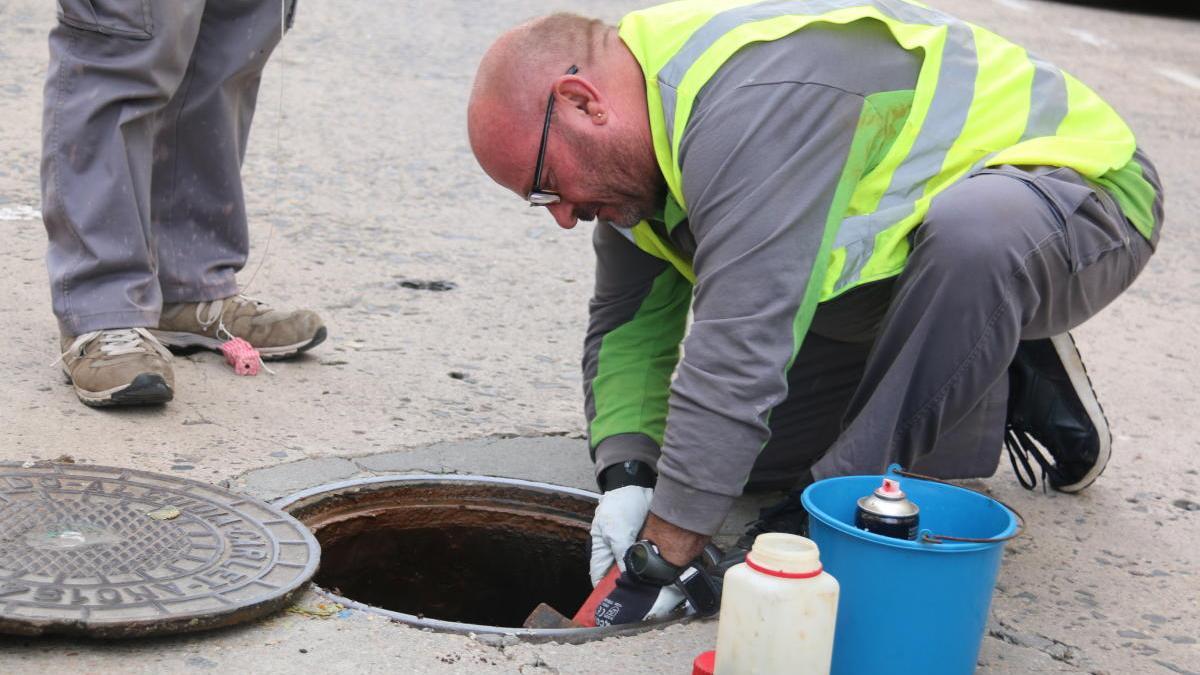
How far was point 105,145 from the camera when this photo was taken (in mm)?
2814

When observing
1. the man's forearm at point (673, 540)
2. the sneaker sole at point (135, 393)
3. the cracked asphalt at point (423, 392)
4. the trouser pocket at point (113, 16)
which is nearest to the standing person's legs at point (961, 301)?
the man's forearm at point (673, 540)

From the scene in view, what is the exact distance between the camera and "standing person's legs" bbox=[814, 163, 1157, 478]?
7.32ft

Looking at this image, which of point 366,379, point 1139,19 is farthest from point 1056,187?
point 1139,19

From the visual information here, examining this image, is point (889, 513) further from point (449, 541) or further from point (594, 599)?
point (449, 541)

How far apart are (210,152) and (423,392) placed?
708 mm

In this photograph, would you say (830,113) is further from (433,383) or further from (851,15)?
(433,383)

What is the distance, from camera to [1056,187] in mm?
2363

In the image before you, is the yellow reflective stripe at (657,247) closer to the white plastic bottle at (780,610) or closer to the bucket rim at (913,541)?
the bucket rim at (913,541)

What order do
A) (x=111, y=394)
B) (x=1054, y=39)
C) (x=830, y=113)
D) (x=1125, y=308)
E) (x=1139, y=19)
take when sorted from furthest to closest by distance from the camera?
(x=1139, y=19) → (x=1054, y=39) → (x=1125, y=308) → (x=111, y=394) → (x=830, y=113)

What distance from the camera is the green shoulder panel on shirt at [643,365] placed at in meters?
2.64

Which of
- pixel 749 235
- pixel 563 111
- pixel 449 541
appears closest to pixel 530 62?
pixel 563 111

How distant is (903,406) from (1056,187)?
1.50 ft

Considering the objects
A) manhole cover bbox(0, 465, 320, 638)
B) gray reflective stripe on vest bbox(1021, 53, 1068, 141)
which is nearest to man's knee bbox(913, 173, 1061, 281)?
gray reflective stripe on vest bbox(1021, 53, 1068, 141)

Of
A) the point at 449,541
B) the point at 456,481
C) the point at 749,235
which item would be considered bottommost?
the point at 449,541
